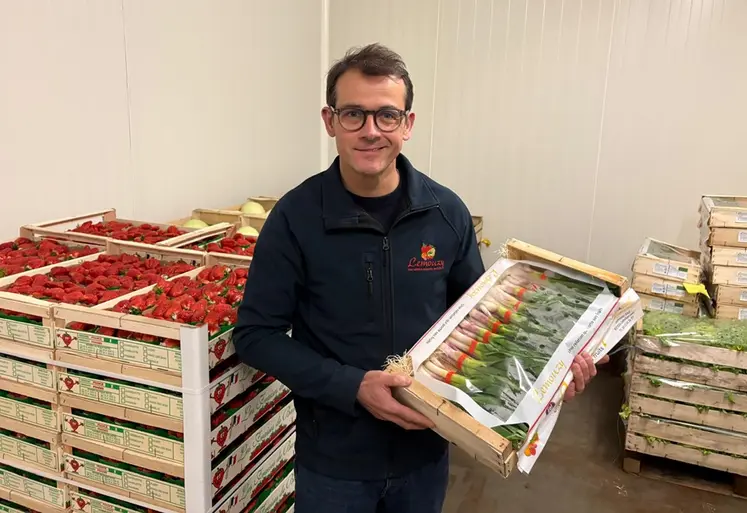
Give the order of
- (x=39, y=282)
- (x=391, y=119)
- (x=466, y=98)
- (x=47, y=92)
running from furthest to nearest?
(x=466, y=98), (x=47, y=92), (x=39, y=282), (x=391, y=119)

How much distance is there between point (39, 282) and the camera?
1898mm

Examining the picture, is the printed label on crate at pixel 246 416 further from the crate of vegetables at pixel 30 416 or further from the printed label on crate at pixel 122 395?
the crate of vegetables at pixel 30 416

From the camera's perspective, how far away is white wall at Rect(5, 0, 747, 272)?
10.5ft

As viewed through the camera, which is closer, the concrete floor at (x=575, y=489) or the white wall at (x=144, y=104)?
the white wall at (x=144, y=104)

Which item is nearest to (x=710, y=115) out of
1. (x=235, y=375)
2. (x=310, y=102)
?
(x=310, y=102)

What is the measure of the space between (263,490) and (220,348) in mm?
707

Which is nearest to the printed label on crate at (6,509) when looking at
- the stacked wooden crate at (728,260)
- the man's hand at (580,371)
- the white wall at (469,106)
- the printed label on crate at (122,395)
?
the printed label on crate at (122,395)

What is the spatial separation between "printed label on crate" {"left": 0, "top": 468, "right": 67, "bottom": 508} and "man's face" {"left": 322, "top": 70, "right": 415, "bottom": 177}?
1419 millimetres

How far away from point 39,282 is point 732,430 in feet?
10.4

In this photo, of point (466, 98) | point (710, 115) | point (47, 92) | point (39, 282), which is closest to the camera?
point (39, 282)

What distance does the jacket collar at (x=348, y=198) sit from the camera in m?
1.45

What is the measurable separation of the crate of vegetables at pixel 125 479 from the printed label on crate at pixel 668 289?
2.84 m

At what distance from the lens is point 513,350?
4.57 feet

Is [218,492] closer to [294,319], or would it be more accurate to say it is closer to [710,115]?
[294,319]
